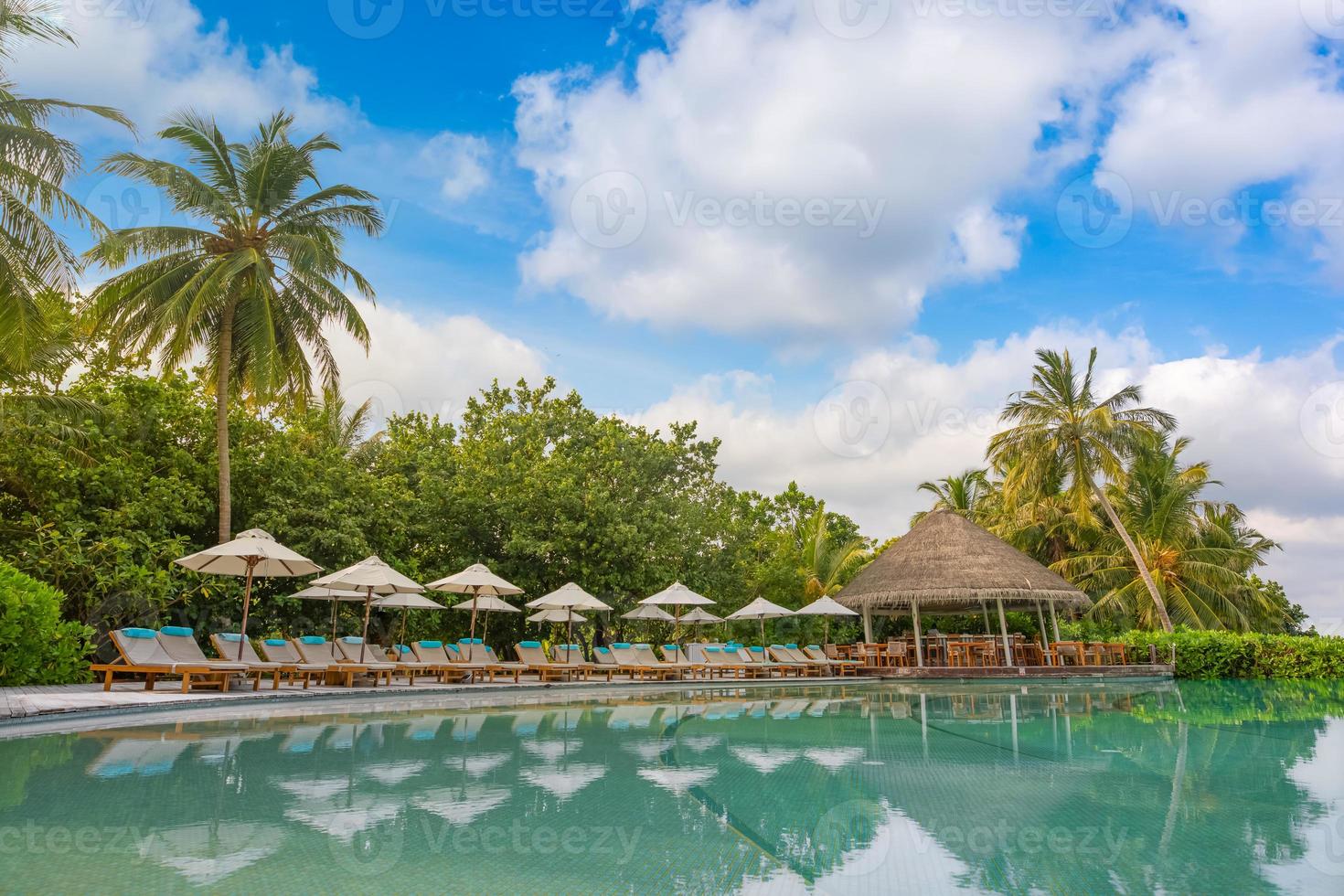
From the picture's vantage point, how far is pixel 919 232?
12531 mm

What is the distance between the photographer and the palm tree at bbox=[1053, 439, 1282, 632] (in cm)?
2303

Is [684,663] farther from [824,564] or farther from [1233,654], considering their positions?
[1233,654]

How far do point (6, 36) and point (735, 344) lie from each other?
1321cm

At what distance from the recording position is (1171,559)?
77.0 ft

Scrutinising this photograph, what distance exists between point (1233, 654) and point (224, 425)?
71.8ft

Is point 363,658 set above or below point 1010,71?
below

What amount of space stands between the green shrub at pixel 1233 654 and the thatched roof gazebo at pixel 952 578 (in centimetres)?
182

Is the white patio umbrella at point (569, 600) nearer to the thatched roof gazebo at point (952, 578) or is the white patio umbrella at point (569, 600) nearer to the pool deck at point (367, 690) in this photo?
the pool deck at point (367, 690)

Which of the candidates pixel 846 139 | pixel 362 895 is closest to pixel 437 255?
pixel 846 139

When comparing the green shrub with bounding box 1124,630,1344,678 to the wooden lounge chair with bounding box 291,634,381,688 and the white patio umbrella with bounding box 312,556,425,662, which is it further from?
the wooden lounge chair with bounding box 291,634,381,688

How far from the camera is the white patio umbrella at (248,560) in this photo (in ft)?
36.6

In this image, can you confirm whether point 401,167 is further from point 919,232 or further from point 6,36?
point 919,232

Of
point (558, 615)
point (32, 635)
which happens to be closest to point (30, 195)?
point (32, 635)

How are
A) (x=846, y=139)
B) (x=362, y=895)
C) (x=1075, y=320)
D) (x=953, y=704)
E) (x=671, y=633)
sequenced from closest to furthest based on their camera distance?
(x=362, y=895) < (x=846, y=139) < (x=953, y=704) < (x=1075, y=320) < (x=671, y=633)
